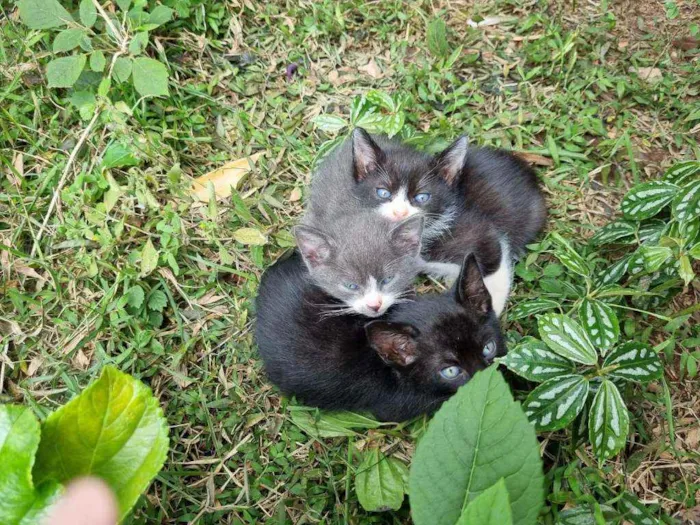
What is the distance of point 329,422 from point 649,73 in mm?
2835

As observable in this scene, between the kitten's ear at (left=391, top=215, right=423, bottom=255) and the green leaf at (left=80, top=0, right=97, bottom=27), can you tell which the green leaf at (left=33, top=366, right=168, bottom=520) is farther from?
the green leaf at (left=80, top=0, right=97, bottom=27)

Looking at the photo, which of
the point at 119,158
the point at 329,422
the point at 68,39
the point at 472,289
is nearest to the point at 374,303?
the point at 472,289

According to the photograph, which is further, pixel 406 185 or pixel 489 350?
pixel 406 185

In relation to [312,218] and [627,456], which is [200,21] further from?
[627,456]

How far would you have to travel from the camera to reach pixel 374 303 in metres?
2.76

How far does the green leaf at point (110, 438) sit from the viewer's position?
150 cm

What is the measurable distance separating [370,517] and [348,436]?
377mm

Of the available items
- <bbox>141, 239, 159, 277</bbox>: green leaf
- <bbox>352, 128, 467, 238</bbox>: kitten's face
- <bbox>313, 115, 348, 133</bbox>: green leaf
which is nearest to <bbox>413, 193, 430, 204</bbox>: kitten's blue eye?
<bbox>352, 128, 467, 238</bbox>: kitten's face

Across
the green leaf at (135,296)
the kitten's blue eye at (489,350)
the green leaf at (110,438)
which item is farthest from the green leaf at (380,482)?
the green leaf at (135,296)

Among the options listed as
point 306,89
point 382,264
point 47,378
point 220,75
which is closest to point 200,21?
point 220,75

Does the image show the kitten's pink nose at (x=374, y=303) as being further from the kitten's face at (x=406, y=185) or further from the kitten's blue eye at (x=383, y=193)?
the kitten's blue eye at (x=383, y=193)

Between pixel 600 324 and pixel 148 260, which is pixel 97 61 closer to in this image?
pixel 148 260

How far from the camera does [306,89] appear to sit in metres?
3.51

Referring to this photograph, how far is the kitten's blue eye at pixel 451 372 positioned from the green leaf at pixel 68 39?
269 cm
